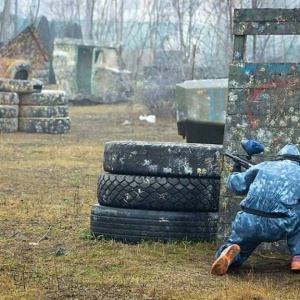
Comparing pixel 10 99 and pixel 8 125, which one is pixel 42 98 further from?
pixel 8 125

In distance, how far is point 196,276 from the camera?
5289 millimetres

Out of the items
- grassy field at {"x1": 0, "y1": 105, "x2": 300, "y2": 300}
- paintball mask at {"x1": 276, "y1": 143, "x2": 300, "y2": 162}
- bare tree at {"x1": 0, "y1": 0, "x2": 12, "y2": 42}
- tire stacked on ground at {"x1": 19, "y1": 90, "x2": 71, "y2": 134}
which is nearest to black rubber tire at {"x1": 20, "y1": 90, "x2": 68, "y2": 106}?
tire stacked on ground at {"x1": 19, "y1": 90, "x2": 71, "y2": 134}

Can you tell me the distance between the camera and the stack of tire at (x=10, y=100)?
1694 centimetres

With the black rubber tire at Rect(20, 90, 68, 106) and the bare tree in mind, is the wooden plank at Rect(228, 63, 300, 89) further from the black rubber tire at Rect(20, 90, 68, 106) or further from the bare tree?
the bare tree

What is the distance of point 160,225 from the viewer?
620 cm

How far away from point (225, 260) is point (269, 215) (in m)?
0.36

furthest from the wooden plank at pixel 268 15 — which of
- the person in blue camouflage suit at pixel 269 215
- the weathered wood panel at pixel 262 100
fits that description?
the person in blue camouflage suit at pixel 269 215

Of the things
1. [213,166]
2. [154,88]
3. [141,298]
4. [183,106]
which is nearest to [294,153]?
[213,166]

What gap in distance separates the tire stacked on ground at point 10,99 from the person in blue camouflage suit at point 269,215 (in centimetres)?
1193

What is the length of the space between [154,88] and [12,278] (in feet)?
57.9

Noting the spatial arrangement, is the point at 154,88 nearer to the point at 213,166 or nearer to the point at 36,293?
the point at 213,166

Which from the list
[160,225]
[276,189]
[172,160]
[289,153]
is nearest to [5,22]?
[172,160]

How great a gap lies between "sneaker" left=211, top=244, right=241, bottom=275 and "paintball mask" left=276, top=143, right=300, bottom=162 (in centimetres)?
64

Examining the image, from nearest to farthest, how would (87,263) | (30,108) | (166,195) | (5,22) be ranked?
(87,263), (166,195), (30,108), (5,22)
